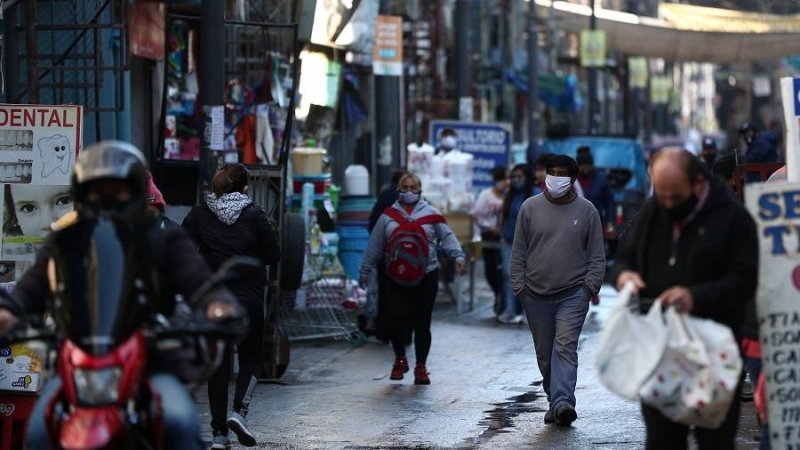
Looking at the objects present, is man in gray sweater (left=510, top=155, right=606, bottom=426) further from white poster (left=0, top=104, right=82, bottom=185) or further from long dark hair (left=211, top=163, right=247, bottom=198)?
white poster (left=0, top=104, right=82, bottom=185)

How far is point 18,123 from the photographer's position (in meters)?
9.93

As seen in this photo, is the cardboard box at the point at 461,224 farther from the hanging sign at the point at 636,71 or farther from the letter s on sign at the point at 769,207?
the hanging sign at the point at 636,71

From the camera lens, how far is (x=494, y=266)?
19875 millimetres

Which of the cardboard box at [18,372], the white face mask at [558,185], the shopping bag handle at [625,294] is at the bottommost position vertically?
the cardboard box at [18,372]

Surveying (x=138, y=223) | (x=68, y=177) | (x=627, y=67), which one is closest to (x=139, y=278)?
(x=138, y=223)

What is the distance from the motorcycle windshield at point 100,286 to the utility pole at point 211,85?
290 inches

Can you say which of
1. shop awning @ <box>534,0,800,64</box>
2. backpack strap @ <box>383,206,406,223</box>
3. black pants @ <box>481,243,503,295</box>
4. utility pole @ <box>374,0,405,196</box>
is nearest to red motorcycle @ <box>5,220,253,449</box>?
backpack strap @ <box>383,206,406,223</box>

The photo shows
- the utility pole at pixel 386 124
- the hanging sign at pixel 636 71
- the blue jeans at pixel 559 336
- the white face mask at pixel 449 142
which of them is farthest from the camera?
the hanging sign at pixel 636 71

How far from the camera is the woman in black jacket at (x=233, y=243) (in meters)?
9.92

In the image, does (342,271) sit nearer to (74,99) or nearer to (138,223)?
A: (74,99)

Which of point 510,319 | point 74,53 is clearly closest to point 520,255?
point 74,53

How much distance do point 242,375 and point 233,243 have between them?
2.83 feet

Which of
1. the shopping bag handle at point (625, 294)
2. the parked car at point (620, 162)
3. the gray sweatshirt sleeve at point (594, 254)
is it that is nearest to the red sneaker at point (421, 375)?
the gray sweatshirt sleeve at point (594, 254)

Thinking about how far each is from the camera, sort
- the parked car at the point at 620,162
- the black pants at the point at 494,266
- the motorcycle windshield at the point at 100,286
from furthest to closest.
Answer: the parked car at the point at 620,162
the black pants at the point at 494,266
the motorcycle windshield at the point at 100,286
